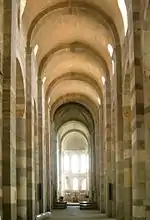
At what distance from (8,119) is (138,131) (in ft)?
15.2

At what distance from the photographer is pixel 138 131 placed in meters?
18.2

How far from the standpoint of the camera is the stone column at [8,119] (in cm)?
1814

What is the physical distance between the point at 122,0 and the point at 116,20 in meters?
2.77

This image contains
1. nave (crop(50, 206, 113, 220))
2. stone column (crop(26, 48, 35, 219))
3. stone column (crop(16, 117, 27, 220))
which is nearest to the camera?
stone column (crop(16, 117, 27, 220))

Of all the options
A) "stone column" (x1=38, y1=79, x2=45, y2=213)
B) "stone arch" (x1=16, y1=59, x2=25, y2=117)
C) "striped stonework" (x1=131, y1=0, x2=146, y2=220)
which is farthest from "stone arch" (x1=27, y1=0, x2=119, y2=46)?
"striped stonework" (x1=131, y1=0, x2=146, y2=220)

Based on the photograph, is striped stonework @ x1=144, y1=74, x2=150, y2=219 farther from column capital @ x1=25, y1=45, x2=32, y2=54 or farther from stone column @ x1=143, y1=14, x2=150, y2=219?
column capital @ x1=25, y1=45, x2=32, y2=54

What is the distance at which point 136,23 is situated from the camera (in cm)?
Answer: 1855

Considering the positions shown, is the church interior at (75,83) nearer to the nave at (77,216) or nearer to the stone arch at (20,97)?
the stone arch at (20,97)

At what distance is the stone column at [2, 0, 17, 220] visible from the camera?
59.5 ft

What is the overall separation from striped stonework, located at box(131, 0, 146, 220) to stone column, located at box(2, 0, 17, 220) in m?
4.38

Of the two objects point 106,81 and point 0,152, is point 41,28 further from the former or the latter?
point 0,152

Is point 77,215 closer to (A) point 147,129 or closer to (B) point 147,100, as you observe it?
(A) point 147,129

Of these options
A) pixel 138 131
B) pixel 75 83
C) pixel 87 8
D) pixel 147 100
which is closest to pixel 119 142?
pixel 87 8

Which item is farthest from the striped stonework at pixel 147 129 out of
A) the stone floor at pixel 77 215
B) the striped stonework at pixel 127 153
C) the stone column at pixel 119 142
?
the stone floor at pixel 77 215
